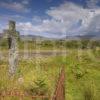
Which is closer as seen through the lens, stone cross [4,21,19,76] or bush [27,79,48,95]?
bush [27,79,48,95]

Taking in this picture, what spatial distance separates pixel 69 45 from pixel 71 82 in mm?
43990

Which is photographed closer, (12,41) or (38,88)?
(38,88)

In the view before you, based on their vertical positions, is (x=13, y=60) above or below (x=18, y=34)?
below

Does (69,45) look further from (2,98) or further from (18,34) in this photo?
(2,98)

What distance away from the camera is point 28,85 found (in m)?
9.94

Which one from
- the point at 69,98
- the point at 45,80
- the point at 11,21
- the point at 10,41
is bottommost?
the point at 69,98

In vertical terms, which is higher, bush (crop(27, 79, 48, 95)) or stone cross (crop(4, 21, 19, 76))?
stone cross (crop(4, 21, 19, 76))

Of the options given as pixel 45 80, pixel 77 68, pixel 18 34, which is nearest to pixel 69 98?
pixel 45 80

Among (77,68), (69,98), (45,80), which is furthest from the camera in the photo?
(77,68)

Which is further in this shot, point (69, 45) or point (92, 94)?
point (69, 45)

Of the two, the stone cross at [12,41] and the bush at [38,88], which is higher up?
the stone cross at [12,41]

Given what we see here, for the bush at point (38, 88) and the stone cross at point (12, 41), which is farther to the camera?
the stone cross at point (12, 41)

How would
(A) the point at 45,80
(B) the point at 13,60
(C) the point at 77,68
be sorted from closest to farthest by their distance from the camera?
(A) the point at 45,80, (B) the point at 13,60, (C) the point at 77,68

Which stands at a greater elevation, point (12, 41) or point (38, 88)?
point (12, 41)
